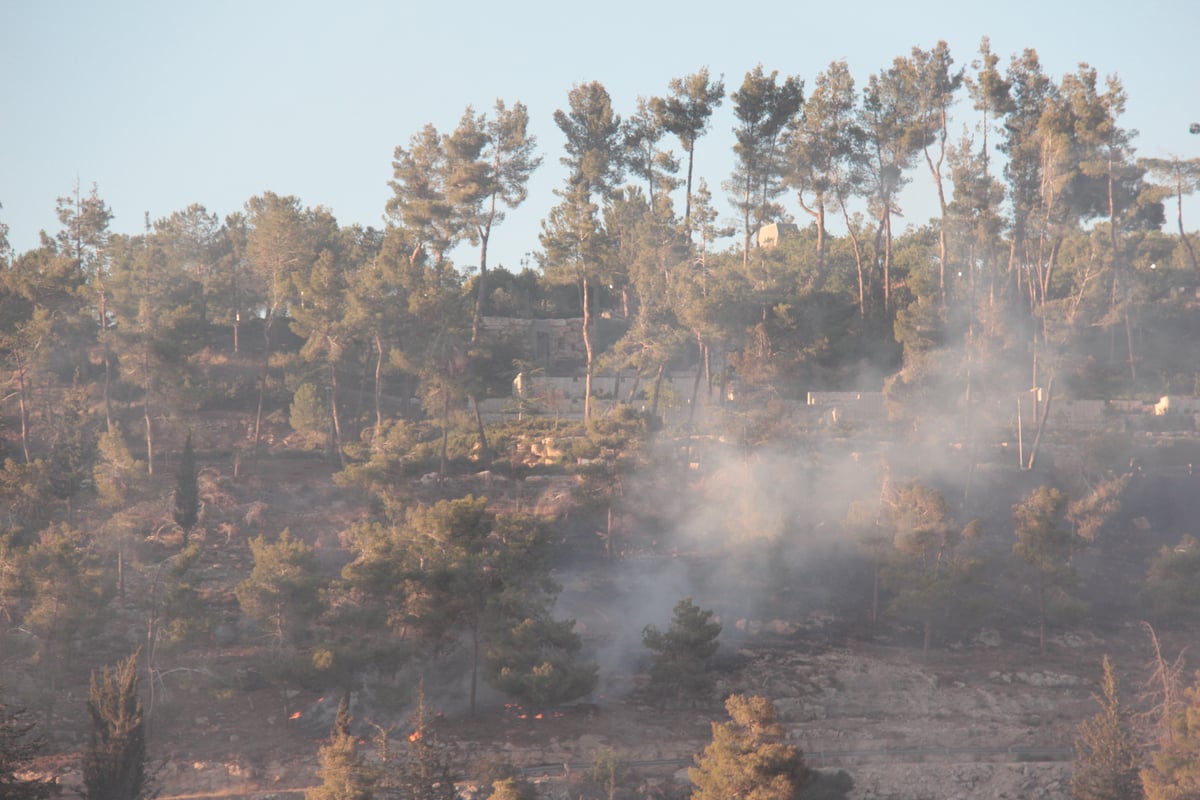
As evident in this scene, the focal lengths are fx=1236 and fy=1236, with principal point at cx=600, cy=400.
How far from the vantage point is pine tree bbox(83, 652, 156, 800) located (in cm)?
2862

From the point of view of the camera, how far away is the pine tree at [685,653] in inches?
1486

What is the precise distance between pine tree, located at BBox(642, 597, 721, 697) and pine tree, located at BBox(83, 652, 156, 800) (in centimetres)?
1552

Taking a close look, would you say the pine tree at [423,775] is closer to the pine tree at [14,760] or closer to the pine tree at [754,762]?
A: the pine tree at [754,762]

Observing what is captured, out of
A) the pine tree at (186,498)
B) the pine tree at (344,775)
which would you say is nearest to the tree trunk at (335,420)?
the pine tree at (186,498)

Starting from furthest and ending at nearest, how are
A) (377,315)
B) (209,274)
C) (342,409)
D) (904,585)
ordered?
(209,274)
(342,409)
(377,315)
(904,585)

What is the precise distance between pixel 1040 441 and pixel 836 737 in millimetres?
25572

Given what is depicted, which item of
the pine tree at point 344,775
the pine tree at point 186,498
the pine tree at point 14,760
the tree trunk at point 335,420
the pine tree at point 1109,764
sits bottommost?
the pine tree at point 1109,764

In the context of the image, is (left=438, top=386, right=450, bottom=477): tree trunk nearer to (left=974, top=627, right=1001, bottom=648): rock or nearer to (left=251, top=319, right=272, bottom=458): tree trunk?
(left=251, top=319, right=272, bottom=458): tree trunk

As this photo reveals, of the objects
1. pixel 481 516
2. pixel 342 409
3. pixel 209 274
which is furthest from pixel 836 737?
pixel 209 274

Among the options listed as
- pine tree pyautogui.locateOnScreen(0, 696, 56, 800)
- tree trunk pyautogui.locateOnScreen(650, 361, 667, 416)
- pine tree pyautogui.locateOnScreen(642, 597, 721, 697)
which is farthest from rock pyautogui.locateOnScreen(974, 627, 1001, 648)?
pine tree pyautogui.locateOnScreen(0, 696, 56, 800)

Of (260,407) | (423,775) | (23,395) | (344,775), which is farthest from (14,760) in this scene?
(260,407)

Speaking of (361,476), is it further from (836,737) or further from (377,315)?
(836,737)

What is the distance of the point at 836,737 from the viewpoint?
36.8m

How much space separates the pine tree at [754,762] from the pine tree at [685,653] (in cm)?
847
